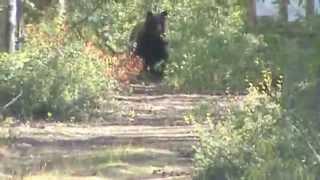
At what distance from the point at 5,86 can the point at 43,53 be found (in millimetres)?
967

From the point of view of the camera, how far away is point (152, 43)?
29875 millimetres

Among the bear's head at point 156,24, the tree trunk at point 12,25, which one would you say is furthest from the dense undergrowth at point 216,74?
the bear's head at point 156,24

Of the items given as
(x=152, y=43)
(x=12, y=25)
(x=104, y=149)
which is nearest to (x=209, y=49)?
(x=12, y=25)

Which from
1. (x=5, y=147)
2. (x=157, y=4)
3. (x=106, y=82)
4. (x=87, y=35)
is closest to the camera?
(x=5, y=147)

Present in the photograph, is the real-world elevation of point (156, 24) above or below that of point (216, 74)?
above

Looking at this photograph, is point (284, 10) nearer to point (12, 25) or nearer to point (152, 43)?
point (12, 25)

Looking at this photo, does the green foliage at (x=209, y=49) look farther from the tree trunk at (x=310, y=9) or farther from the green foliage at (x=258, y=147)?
the tree trunk at (x=310, y=9)

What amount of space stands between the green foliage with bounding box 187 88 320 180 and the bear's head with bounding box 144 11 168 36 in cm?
1987

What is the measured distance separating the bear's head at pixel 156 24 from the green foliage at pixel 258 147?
65.2 feet

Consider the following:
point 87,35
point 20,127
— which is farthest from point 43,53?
point 87,35

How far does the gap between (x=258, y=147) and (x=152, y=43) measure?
2176 cm

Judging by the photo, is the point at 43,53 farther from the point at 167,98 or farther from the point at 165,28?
the point at 165,28

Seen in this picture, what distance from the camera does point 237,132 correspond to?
8.91m

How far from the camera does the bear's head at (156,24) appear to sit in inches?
1160
